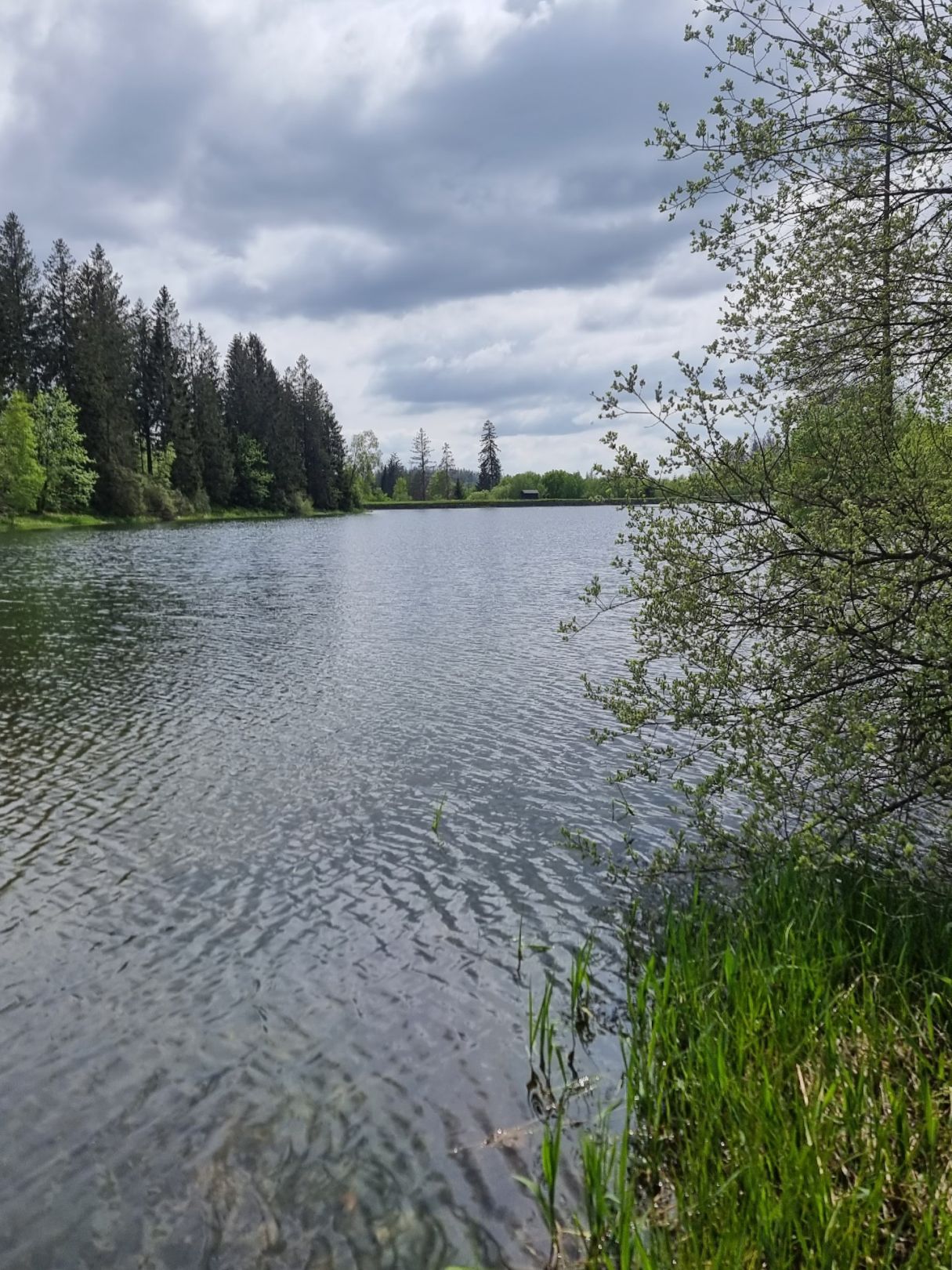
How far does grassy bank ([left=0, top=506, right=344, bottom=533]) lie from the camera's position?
66.5 meters

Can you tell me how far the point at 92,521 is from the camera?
7694cm

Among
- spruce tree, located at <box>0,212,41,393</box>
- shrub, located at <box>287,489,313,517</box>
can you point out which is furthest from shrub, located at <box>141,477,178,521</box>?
shrub, located at <box>287,489,313,517</box>

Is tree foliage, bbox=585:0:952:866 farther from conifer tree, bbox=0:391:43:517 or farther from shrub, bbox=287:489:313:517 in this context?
shrub, bbox=287:489:313:517

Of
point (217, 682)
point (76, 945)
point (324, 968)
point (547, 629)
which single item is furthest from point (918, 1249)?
point (547, 629)

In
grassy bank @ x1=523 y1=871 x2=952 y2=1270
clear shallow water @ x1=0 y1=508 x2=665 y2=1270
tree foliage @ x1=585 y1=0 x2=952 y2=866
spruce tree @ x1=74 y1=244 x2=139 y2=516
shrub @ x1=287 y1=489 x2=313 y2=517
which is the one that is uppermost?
spruce tree @ x1=74 y1=244 x2=139 y2=516

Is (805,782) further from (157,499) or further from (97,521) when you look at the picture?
(157,499)

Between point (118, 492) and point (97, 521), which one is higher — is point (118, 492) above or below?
above

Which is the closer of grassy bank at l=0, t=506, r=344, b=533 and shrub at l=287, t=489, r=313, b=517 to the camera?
grassy bank at l=0, t=506, r=344, b=533

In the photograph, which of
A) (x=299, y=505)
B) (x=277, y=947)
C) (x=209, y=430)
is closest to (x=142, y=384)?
(x=209, y=430)

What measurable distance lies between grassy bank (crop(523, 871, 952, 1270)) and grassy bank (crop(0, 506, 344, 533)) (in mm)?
69790

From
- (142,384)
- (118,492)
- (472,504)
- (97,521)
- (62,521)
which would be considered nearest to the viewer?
(62,521)

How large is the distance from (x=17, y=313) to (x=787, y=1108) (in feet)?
285

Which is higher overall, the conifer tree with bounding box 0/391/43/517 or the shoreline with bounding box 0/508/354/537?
the conifer tree with bounding box 0/391/43/517

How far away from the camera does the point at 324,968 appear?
811cm
